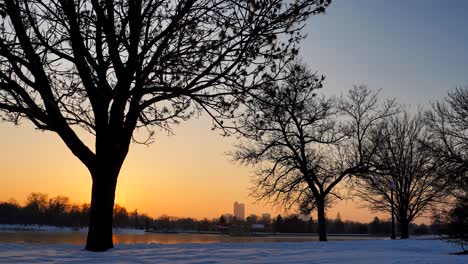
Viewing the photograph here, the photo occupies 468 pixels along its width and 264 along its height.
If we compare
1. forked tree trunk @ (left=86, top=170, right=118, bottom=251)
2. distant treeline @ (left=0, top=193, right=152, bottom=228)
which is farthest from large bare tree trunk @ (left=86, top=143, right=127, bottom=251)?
distant treeline @ (left=0, top=193, right=152, bottom=228)

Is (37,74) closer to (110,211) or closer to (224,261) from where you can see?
(110,211)

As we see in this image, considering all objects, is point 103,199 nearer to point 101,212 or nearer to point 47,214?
point 101,212

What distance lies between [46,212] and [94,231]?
142128mm

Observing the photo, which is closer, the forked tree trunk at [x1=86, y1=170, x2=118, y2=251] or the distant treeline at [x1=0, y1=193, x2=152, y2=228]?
the forked tree trunk at [x1=86, y1=170, x2=118, y2=251]

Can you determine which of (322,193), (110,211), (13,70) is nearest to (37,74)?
(13,70)

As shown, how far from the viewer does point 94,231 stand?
11375 mm

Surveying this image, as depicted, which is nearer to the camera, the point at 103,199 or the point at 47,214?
the point at 103,199

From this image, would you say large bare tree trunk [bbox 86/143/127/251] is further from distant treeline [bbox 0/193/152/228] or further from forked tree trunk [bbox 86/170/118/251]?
distant treeline [bbox 0/193/152/228]

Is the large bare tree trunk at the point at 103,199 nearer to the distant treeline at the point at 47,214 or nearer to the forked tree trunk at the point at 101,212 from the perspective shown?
the forked tree trunk at the point at 101,212

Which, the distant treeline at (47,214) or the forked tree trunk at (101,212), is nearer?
the forked tree trunk at (101,212)

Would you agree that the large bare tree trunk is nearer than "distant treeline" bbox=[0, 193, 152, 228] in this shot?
Yes

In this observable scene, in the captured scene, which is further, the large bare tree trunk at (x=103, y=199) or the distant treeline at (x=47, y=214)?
the distant treeline at (x=47, y=214)

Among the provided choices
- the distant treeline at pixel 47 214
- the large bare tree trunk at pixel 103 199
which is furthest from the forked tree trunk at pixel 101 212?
the distant treeline at pixel 47 214

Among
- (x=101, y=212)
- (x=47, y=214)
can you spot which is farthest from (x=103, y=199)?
(x=47, y=214)
